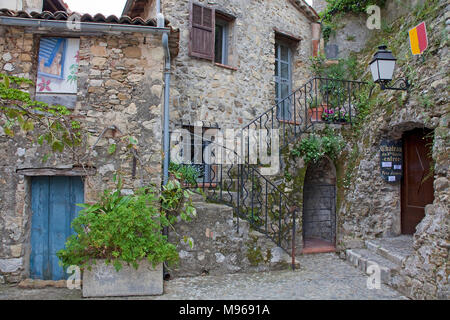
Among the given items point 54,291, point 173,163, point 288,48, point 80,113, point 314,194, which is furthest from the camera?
point 288,48

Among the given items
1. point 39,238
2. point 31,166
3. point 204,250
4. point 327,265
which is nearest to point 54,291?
point 39,238

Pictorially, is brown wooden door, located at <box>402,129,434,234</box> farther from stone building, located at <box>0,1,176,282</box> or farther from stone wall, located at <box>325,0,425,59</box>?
stone building, located at <box>0,1,176,282</box>

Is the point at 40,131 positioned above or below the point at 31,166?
above

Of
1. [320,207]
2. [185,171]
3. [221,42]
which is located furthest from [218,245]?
[221,42]

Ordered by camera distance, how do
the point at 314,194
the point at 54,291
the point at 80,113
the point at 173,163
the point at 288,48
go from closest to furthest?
Answer: the point at 54,291
the point at 80,113
the point at 173,163
the point at 314,194
the point at 288,48

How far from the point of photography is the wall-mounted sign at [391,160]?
6023mm

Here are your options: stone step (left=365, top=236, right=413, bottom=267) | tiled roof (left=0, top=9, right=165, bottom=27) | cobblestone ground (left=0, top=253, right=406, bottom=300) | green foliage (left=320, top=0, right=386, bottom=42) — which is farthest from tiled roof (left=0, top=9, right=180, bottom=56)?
green foliage (left=320, top=0, right=386, bottom=42)

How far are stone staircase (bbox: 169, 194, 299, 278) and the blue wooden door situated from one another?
159 centimetres

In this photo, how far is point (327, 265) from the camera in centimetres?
566

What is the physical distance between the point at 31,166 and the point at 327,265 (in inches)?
200

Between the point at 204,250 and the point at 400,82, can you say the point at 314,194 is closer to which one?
the point at 400,82

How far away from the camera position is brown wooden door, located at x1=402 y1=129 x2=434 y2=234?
5.61 meters
